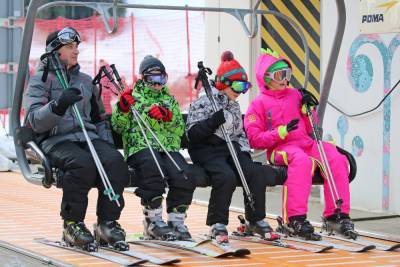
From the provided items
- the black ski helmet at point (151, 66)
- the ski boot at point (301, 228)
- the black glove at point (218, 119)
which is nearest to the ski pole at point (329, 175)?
the ski boot at point (301, 228)

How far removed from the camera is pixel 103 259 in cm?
712

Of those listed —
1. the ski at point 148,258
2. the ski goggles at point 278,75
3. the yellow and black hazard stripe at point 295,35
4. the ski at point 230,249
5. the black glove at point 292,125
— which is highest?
the yellow and black hazard stripe at point 295,35

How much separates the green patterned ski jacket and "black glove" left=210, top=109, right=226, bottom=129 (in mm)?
298

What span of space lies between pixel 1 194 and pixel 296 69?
3769 millimetres

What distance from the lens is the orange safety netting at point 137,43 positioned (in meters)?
18.2

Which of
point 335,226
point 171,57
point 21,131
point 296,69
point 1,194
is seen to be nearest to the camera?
point 21,131

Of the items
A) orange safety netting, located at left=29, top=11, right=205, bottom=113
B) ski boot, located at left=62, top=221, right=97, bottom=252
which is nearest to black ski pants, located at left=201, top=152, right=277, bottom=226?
ski boot, located at left=62, top=221, right=97, bottom=252

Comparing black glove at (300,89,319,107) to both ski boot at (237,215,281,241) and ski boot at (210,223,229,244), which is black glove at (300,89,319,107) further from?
ski boot at (210,223,229,244)

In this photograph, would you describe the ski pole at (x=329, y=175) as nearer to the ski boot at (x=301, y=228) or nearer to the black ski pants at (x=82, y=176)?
the ski boot at (x=301, y=228)

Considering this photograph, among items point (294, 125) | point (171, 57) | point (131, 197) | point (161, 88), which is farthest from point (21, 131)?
point (171, 57)

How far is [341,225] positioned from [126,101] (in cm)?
192

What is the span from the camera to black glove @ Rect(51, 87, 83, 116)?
23.8 feet

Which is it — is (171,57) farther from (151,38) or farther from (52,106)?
(52,106)

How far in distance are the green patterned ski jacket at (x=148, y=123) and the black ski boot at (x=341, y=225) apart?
4.37 ft
